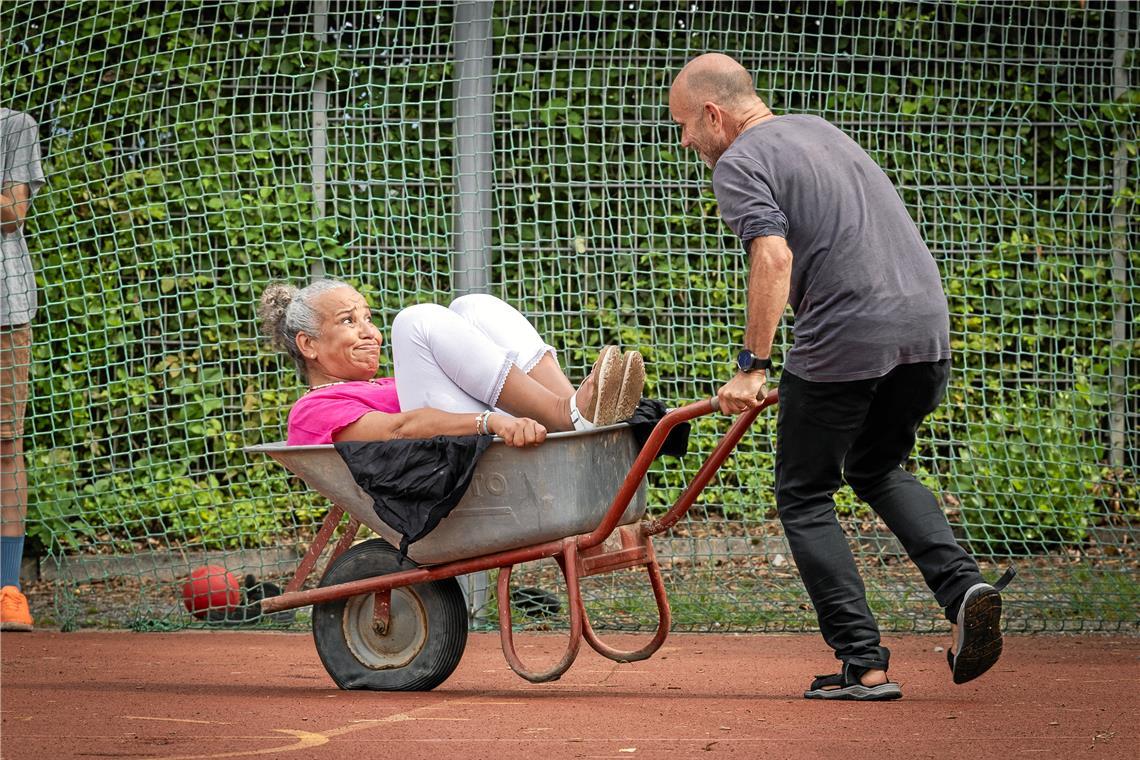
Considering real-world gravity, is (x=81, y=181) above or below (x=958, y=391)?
above

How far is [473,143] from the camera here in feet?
17.8

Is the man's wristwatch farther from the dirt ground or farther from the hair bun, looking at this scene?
the hair bun

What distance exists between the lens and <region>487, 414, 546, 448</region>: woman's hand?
11.2 feet

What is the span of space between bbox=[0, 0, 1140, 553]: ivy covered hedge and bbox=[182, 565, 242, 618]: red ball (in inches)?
21.9

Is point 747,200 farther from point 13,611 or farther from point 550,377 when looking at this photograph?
point 13,611

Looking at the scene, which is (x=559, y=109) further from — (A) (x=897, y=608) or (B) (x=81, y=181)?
(A) (x=897, y=608)

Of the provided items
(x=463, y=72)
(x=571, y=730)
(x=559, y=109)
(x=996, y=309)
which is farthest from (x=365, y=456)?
(x=996, y=309)

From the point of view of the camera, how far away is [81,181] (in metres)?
6.18

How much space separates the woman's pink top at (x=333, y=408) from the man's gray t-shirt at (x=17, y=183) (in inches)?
78.8

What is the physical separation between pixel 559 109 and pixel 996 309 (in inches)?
82.8

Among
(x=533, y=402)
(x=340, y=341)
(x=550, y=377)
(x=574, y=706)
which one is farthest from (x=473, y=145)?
(x=574, y=706)

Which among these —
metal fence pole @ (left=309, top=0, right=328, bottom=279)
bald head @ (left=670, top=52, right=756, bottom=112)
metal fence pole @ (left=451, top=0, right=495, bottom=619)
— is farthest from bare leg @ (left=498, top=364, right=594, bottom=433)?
metal fence pole @ (left=309, top=0, right=328, bottom=279)

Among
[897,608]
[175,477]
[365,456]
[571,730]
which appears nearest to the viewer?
[571,730]

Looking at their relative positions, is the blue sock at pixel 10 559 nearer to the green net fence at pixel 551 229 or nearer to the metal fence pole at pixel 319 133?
the green net fence at pixel 551 229
